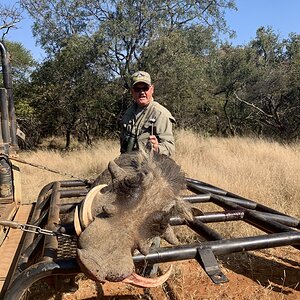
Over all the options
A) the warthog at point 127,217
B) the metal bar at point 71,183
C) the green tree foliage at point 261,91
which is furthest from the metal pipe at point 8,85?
the green tree foliage at point 261,91

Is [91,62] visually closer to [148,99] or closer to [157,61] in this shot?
[157,61]

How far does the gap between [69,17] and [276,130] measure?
34.4 ft

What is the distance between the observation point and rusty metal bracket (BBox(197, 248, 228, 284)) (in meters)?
1.61

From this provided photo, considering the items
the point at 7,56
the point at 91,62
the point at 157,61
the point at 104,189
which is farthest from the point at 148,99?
the point at 91,62

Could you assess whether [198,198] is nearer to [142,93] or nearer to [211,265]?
[142,93]

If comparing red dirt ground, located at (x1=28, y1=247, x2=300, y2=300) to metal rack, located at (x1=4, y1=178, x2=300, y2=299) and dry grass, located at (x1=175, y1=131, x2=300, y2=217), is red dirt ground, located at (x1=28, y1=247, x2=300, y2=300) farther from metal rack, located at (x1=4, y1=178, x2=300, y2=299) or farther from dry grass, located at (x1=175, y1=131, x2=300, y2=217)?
dry grass, located at (x1=175, y1=131, x2=300, y2=217)

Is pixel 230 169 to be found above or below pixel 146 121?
below

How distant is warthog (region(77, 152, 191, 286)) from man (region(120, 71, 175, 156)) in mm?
1422

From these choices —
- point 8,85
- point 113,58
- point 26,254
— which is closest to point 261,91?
point 113,58

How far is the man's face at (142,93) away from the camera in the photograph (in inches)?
137

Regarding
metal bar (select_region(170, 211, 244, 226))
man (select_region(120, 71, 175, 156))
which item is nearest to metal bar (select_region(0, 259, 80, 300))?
metal bar (select_region(170, 211, 244, 226))

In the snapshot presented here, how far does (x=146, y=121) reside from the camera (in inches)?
140

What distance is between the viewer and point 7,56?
338cm

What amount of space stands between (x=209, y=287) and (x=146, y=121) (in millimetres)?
1646
